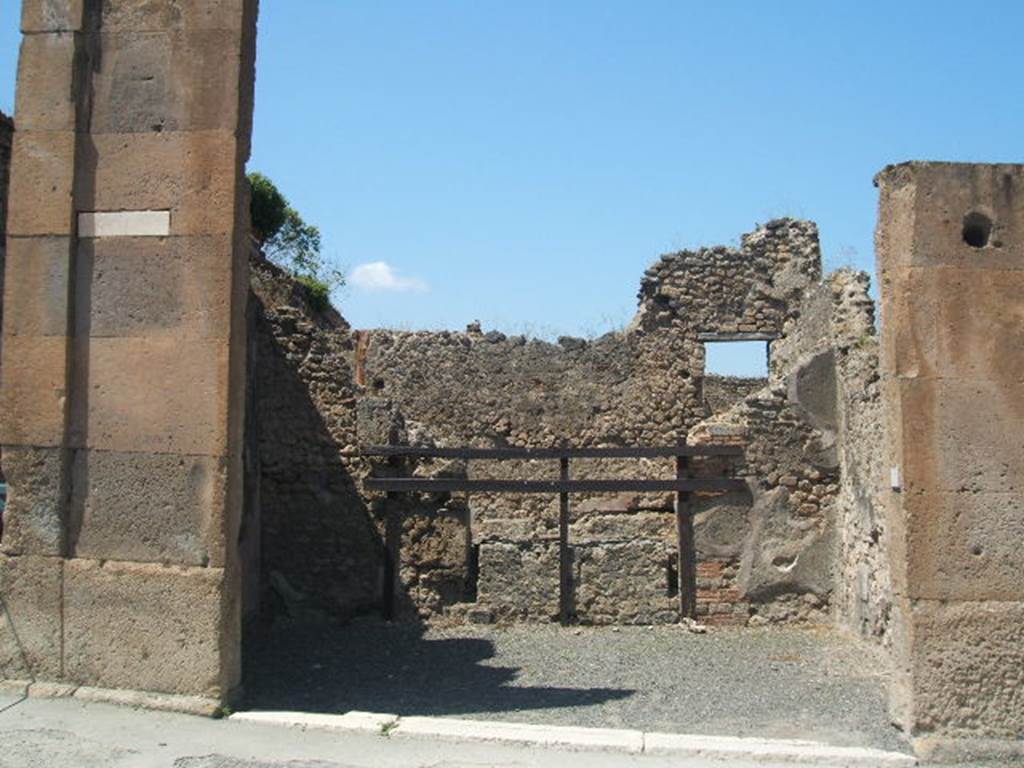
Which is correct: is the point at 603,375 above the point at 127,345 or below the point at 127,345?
above

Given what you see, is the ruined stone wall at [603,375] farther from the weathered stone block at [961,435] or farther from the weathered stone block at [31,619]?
the weathered stone block at [31,619]

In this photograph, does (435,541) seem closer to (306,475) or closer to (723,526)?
(306,475)

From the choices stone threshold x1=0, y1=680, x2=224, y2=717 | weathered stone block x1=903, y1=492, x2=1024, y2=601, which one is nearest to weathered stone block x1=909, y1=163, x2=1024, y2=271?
weathered stone block x1=903, y1=492, x2=1024, y2=601

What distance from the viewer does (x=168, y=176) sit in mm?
6840

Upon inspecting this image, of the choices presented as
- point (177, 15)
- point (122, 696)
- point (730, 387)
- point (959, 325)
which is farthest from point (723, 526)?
point (730, 387)

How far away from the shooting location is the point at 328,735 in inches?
245

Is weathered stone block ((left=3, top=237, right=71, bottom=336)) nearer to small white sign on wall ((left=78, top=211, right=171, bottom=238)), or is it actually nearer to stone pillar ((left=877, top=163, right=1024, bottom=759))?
small white sign on wall ((left=78, top=211, right=171, bottom=238))

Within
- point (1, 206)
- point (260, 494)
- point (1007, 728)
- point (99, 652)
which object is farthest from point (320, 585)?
point (1, 206)

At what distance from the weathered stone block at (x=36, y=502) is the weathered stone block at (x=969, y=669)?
17.7 feet

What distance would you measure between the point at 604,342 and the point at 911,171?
10019mm

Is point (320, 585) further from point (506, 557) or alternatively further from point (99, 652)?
point (99, 652)

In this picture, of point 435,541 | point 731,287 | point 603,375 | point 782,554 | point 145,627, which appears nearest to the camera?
point 145,627

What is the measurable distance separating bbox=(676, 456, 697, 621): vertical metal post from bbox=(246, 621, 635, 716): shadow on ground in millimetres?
2192

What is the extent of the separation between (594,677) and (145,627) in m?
3.56
